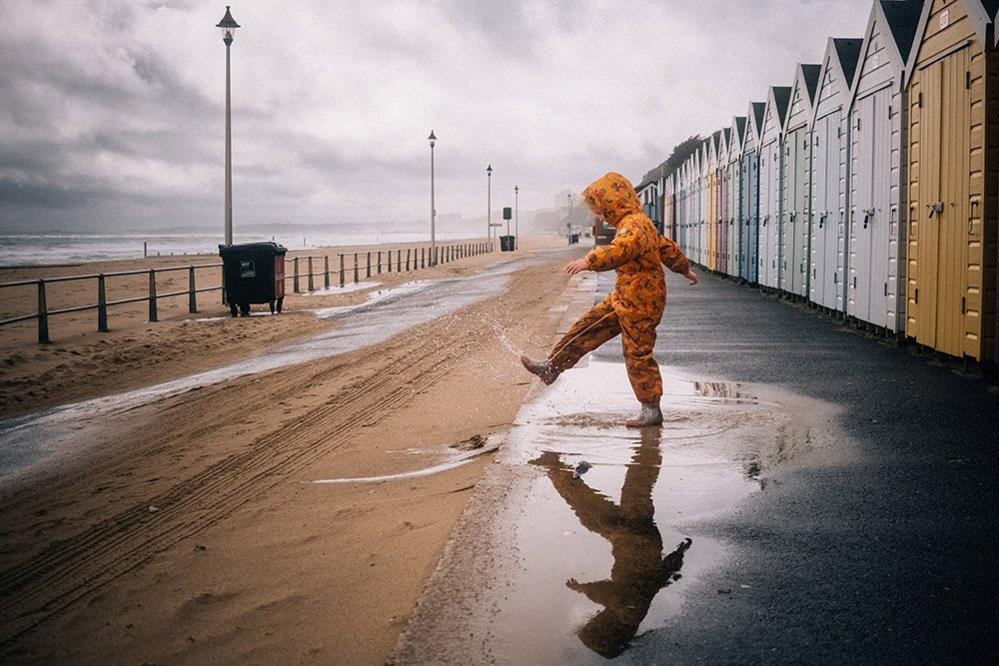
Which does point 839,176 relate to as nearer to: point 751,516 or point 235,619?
point 751,516

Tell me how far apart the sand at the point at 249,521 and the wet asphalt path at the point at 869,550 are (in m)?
1.18

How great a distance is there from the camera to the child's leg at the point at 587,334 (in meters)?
6.53

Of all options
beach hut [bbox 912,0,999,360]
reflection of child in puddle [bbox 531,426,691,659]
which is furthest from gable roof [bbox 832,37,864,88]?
reflection of child in puddle [bbox 531,426,691,659]

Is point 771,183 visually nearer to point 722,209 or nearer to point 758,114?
point 758,114

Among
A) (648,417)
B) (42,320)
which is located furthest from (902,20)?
(42,320)

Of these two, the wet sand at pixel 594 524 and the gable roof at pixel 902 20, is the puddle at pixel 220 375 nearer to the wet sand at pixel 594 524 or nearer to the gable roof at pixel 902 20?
the wet sand at pixel 594 524

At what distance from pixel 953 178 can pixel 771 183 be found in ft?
32.7

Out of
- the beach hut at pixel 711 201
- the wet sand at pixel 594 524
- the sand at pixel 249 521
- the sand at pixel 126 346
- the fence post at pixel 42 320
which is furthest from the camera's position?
the beach hut at pixel 711 201

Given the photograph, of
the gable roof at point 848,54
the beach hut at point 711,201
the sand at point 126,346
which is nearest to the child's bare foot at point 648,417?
the sand at point 126,346

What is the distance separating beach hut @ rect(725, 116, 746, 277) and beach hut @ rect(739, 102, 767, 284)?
0.59 m

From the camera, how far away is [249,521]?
188 inches

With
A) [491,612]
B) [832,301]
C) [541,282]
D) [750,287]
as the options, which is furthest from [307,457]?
[541,282]

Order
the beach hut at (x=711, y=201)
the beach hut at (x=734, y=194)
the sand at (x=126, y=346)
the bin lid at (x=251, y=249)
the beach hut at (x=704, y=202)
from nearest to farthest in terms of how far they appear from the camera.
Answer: the sand at (x=126, y=346)
the bin lid at (x=251, y=249)
the beach hut at (x=734, y=194)
the beach hut at (x=711, y=201)
the beach hut at (x=704, y=202)

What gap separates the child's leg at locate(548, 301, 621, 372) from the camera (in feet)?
21.4
